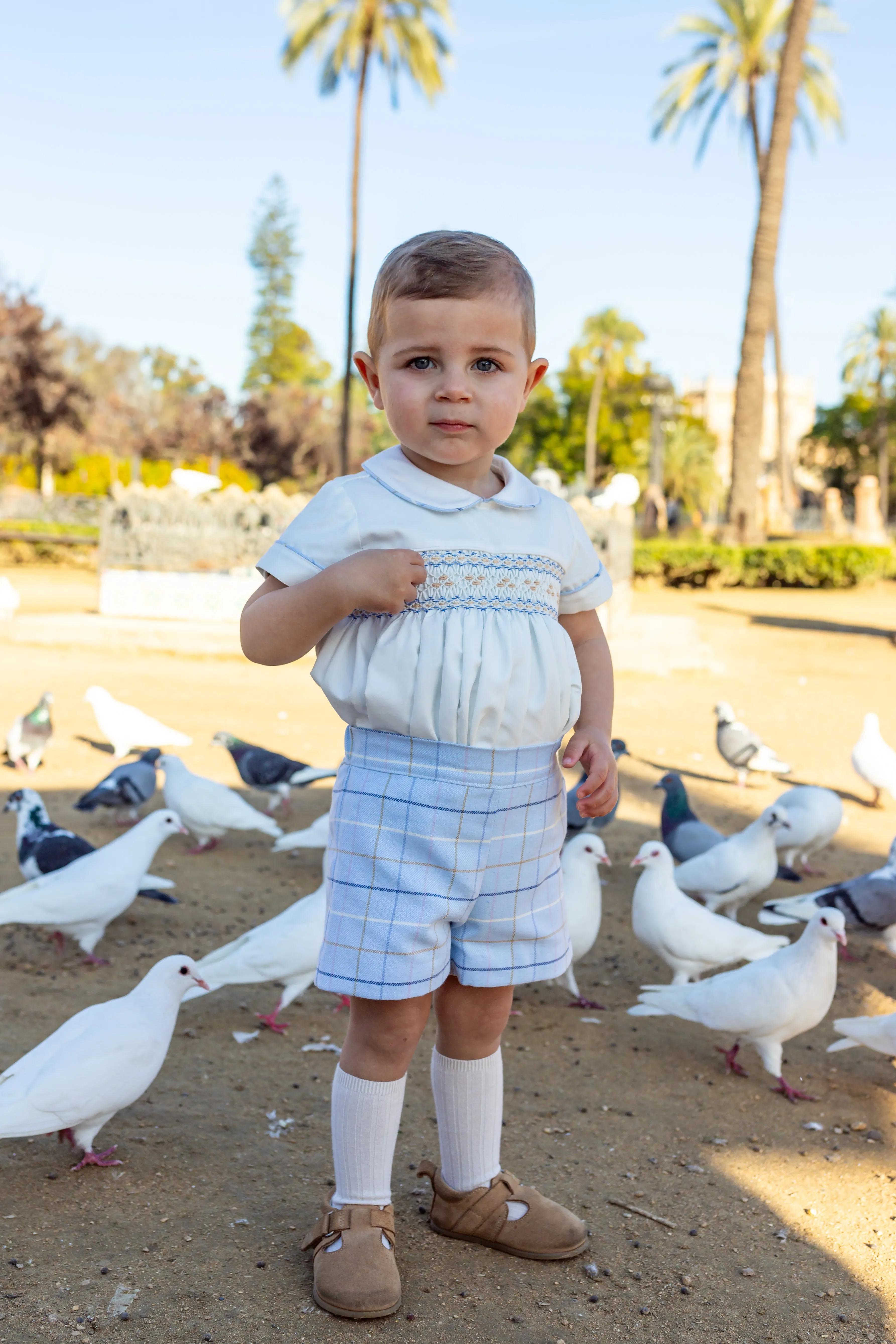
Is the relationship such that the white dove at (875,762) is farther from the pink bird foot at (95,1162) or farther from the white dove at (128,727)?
the pink bird foot at (95,1162)

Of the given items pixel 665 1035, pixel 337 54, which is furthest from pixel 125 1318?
pixel 337 54

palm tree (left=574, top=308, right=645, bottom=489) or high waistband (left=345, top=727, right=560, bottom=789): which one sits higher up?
palm tree (left=574, top=308, right=645, bottom=489)

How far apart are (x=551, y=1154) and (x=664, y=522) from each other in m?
34.3

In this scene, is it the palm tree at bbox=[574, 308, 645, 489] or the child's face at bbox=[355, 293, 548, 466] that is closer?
the child's face at bbox=[355, 293, 548, 466]

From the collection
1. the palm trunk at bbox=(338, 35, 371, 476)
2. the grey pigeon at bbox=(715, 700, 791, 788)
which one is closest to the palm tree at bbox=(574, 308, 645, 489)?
the palm trunk at bbox=(338, 35, 371, 476)

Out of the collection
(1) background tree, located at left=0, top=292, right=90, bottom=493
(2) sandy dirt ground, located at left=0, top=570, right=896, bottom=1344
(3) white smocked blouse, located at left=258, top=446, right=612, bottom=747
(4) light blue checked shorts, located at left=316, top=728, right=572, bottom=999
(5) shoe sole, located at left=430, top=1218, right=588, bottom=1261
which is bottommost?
(2) sandy dirt ground, located at left=0, top=570, right=896, bottom=1344

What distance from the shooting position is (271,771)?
5.94 metres

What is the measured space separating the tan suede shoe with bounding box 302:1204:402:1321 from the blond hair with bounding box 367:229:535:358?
164cm

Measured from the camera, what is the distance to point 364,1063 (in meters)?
2.00

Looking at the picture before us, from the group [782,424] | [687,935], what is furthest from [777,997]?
[782,424]

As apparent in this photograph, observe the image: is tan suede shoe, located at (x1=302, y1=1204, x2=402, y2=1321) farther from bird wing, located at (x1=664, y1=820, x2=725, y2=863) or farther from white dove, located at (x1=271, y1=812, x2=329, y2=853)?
bird wing, located at (x1=664, y1=820, x2=725, y2=863)

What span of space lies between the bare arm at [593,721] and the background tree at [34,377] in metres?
26.7

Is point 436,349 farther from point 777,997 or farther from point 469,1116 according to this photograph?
point 777,997

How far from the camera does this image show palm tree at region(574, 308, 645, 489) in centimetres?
5191
